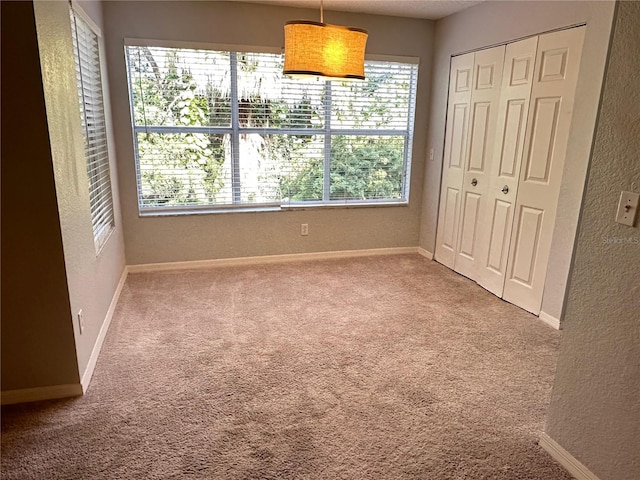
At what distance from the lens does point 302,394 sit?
2.21 metres

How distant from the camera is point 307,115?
4.14 metres

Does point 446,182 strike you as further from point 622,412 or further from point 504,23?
point 622,412

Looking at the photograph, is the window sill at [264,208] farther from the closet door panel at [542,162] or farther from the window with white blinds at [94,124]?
the closet door panel at [542,162]

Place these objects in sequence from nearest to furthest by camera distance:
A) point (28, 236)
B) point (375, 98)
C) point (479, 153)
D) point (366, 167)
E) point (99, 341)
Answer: point (28, 236) → point (99, 341) → point (479, 153) → point (375, 98) → point (366, 167)

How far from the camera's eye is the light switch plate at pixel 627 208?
4.69 ft

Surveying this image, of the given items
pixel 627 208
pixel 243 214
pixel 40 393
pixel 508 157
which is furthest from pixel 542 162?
pixel 40 393

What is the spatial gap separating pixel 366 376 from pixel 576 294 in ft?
3.85

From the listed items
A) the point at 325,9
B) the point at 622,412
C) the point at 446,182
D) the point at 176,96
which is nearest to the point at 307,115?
the point at 325,9

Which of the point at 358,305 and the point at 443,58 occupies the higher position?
the point at 443,58

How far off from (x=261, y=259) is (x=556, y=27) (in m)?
3.12

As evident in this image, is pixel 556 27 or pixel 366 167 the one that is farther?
pixel 366 167

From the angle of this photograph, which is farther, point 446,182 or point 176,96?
point 446,182

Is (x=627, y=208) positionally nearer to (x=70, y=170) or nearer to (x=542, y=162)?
(x=542, y=162)

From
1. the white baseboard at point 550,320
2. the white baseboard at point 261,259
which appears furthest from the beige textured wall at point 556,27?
the white baseboard at point 261,259
